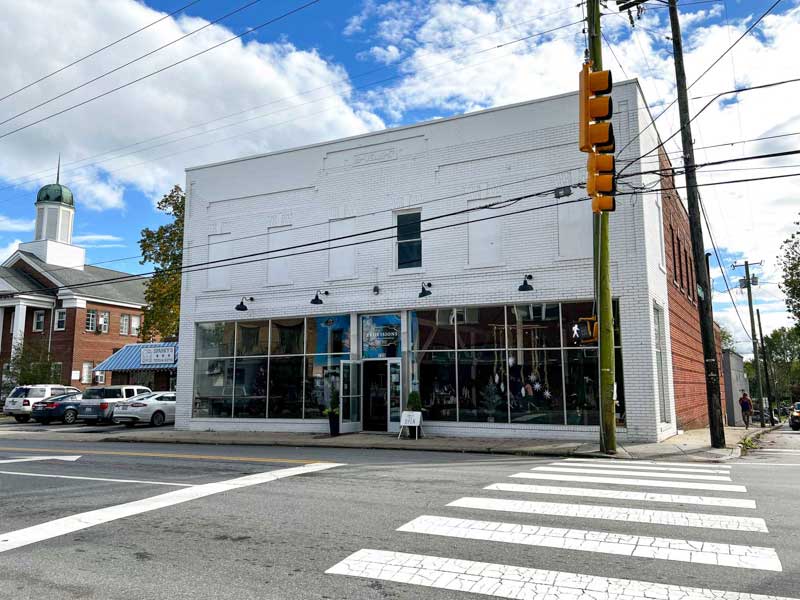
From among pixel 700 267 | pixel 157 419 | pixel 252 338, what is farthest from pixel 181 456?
pixel 157 419

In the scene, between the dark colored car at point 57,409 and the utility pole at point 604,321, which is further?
the dark colored car at point 57,409

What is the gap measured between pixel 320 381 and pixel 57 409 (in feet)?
53.1

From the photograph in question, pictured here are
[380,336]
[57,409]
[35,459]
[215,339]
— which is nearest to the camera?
[35,459]

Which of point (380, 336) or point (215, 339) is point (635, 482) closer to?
point (380, 336)

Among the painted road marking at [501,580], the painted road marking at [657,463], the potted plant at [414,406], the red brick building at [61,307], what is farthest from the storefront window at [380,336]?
the red brick building at [61,307]

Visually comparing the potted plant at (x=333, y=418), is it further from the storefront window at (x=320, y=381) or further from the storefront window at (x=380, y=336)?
the storefront window at (x=380, y=336)

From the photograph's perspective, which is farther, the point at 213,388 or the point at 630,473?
the point at 213,388

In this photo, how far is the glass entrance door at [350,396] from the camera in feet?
60.9

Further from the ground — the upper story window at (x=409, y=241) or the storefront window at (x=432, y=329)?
the upper story window at (x=409, y=241)

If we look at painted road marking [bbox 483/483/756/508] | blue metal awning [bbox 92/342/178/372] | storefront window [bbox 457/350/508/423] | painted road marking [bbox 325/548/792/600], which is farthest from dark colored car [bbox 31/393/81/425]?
painted road marking [bbox 325/548/792/600]

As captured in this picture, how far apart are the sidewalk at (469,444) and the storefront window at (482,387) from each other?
32.9 inches

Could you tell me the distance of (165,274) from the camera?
34.1m

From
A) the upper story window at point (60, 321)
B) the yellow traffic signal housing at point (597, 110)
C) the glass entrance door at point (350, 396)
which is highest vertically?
the upper story window at point (60, 321)

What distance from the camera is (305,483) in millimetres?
8844
